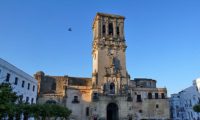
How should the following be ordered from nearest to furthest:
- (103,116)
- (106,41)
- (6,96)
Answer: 1. (6,96)
2. (103,116)
3. (106,41)

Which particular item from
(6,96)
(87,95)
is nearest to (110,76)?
(87,95)

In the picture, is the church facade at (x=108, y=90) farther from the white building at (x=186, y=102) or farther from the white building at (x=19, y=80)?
the white building at (x=19, y=80)

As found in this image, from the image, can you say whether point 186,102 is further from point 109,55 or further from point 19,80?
point 19,80

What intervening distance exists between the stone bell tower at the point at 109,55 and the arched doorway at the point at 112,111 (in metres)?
3.08

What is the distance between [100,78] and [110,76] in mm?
2286

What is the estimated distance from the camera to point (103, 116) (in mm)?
46188

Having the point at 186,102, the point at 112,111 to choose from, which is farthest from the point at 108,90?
the point at 186,102

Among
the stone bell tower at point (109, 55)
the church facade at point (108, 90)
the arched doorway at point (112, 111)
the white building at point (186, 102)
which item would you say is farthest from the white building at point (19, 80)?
the white building at point (186, 102)

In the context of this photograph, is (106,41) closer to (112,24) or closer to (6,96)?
(112,24)

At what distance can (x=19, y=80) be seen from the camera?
36188mm

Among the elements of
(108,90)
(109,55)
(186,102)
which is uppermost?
(109,55)

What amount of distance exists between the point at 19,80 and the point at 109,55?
22397mm

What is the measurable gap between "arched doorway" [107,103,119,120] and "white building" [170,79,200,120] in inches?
689

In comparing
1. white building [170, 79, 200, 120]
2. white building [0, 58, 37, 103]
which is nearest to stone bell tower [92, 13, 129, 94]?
white building [0, 58, 37, 103]
